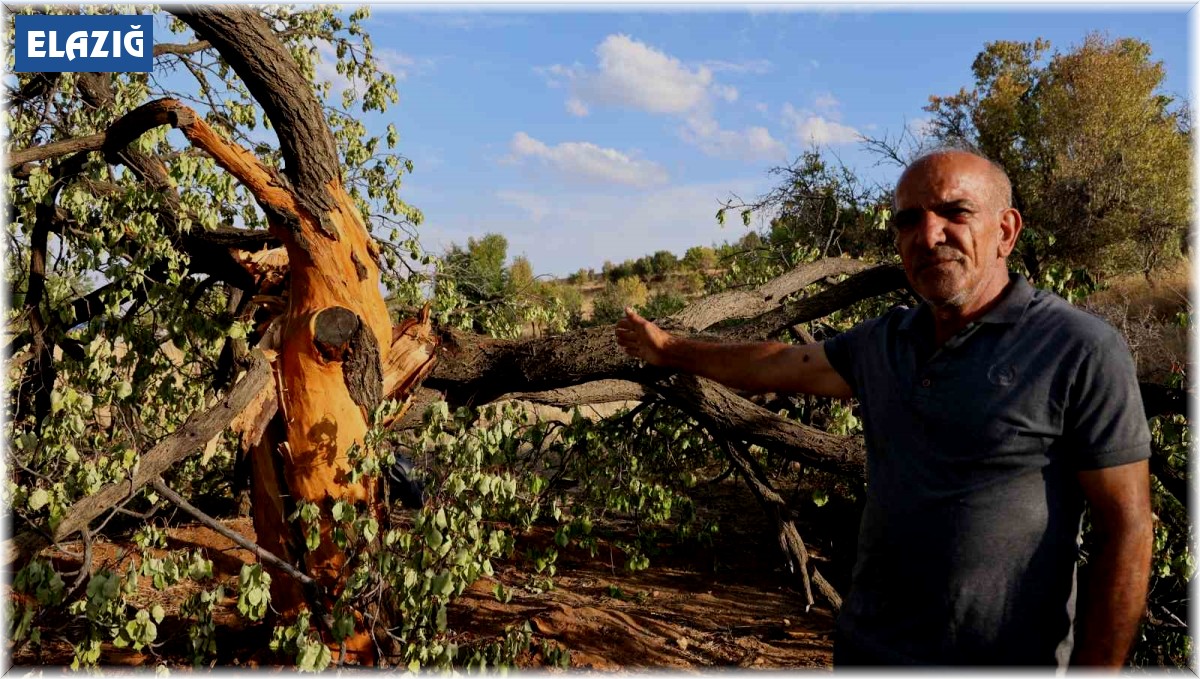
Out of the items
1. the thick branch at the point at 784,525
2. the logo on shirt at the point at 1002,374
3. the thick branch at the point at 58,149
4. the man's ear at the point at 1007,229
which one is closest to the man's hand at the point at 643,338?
the man's ear at the point at 1007,229

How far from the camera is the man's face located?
7.05ft

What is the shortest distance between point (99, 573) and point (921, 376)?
2909 millimetres

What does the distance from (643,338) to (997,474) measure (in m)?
1.45

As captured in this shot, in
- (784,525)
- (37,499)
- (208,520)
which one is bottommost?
(784,525)

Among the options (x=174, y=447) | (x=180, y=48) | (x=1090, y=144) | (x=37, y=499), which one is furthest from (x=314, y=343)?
(x=1090, y=144)

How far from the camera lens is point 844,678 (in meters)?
2.23

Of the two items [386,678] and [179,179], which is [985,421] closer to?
[386,678]

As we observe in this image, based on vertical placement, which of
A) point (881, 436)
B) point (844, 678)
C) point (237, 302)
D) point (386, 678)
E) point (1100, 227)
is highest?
point (1100, 227)

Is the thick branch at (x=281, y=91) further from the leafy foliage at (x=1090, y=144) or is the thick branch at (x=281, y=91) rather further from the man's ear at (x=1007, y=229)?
the leafy foliage at (x=1090, y=144)

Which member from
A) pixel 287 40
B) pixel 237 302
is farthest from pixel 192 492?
pixel 287 40

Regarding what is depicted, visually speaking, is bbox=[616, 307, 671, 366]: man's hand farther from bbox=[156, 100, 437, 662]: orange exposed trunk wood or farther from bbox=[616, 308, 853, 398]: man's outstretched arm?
bbox=[156, 100, 437, 662]: orange exposed trunk wood

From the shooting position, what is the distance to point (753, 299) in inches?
218

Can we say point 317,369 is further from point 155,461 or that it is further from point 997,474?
point 997,474

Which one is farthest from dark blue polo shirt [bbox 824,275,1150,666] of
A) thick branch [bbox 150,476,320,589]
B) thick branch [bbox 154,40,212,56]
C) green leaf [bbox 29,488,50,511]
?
thick branch [bbox 154,40,212,56]
